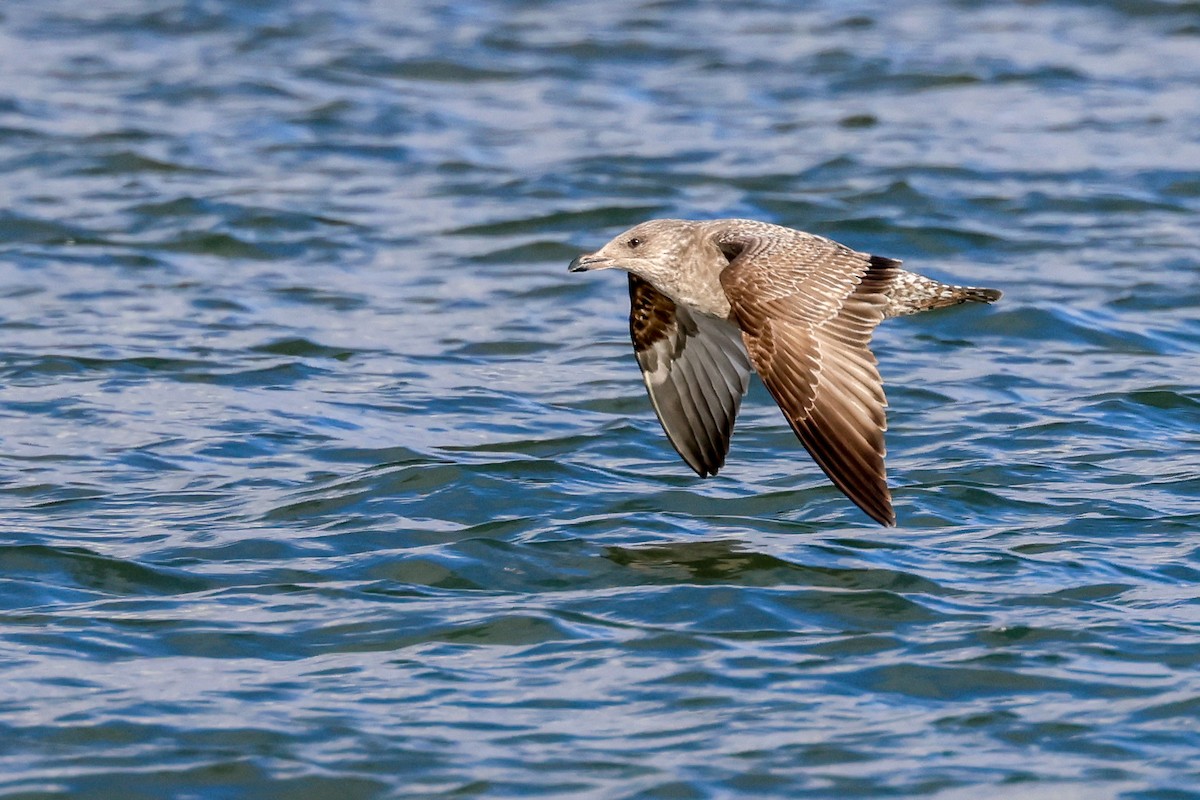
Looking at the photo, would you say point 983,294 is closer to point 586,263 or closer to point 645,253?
point 645,253

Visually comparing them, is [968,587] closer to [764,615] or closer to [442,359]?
[764,615]

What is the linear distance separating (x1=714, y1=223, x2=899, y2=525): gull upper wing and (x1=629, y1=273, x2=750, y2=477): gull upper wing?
2.29 feet

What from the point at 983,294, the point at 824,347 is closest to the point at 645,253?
the point at 824,347

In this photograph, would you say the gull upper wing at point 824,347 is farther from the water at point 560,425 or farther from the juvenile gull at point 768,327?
the water at point 560,425

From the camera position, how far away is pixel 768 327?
624 centimetres

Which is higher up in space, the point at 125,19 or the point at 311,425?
the point at 125,19

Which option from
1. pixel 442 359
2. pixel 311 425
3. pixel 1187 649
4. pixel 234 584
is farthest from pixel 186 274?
pixel 1187 649

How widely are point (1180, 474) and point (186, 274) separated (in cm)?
547

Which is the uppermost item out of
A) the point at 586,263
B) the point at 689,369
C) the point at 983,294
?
the point at 586,263

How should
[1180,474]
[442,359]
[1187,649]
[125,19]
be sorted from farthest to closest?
[125,19] → [442,359] → [1180,474] → [1187,649]

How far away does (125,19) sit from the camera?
16.2 m

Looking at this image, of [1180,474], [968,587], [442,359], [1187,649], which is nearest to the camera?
[1187,649]

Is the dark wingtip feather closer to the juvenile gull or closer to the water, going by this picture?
the juvenile gull

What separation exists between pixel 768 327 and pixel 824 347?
19 cm
